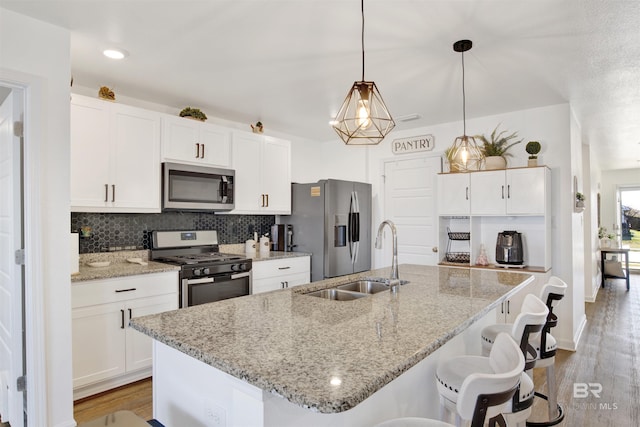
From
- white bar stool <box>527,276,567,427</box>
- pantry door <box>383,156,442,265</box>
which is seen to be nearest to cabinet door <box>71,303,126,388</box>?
white bar stool <box>527,276,567,427</box>

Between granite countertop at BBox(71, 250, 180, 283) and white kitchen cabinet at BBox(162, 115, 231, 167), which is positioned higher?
white kitchen cabinet at BBox(162, 115, 231, 167)

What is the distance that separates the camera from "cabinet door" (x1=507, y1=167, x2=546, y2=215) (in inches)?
143

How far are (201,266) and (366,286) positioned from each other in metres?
1.55

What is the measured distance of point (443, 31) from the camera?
2.31 metres

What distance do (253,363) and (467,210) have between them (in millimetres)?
3593

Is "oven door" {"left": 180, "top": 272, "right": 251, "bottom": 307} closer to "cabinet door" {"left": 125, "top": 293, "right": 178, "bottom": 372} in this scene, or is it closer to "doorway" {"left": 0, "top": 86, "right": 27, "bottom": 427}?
"cabinet door" {"left": 125, "top": 293, "right": 178, "bottom": 372}

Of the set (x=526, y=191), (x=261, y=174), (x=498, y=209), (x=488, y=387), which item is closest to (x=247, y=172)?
(x=261, y=174)

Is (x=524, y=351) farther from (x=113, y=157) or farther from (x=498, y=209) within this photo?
(x=113, y=157)

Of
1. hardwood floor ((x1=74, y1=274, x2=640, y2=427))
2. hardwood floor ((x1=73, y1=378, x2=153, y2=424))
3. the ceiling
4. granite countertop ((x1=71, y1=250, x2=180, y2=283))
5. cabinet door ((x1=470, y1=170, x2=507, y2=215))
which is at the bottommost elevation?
hardwood floor ((x1=74, y1=274, x2=640, y2=427))

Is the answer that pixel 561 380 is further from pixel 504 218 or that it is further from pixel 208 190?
pixel 208 190

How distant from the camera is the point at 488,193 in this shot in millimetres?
3928

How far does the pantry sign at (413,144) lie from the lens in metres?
4.61

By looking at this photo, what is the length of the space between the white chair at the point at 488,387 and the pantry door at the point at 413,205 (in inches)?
123

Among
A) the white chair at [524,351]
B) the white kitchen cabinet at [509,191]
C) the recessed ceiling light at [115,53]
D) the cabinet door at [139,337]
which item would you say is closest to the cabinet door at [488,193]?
the white kitchen cabinet at [509,191]
